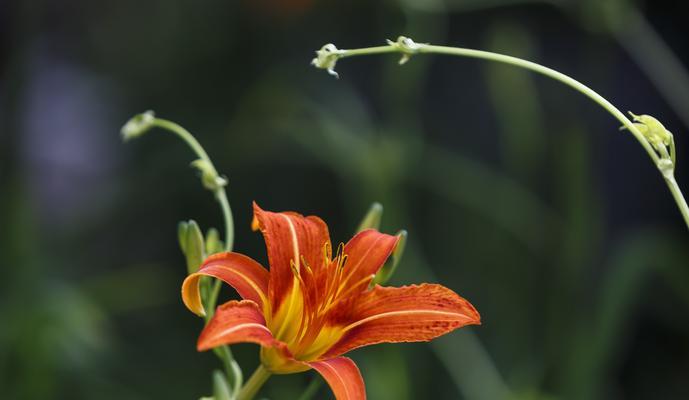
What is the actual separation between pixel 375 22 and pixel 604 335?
90 centimetres

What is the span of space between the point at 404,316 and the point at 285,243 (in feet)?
0.22

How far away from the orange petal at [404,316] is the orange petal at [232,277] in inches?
1.8

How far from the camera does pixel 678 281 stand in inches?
48.0

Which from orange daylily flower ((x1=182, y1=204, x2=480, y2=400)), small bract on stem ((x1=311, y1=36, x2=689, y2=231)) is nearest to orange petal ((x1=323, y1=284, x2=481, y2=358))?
orange daylily flower ((x1=182, y1=204, x2=480, y2=400))

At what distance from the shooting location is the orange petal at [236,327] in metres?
0.38

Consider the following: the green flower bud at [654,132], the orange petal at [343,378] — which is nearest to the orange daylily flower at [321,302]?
the orange petal at [343,378]

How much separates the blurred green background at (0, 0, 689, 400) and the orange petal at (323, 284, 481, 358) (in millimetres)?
551

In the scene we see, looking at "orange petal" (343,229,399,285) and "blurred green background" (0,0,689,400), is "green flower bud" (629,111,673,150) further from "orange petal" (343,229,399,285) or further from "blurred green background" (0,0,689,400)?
"blurred green background" (0,0,689,400)

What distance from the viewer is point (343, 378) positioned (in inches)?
16.2

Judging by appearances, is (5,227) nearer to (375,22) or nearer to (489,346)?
(489,346)

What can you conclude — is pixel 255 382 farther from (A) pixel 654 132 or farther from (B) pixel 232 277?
(A) pixel 654 132

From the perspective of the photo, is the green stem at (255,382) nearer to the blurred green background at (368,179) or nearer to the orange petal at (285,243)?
the orange petal at (285,243)

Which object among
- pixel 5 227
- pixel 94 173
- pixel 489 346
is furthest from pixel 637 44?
pixel 94 173

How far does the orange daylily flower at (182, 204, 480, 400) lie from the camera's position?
424 millimetres
